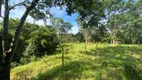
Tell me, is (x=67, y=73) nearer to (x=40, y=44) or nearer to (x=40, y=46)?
(x=40, y=44)

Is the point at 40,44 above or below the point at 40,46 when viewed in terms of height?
above

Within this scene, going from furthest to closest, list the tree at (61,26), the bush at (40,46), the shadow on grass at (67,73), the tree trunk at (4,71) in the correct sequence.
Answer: the tree at (61,26), the bush at (40,46), the shadow on grass at (67,73), the tree trunk at (4,71)

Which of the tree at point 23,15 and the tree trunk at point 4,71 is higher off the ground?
the tree at point 23,15

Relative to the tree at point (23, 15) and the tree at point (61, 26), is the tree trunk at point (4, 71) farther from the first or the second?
the tree at point (61, 26)

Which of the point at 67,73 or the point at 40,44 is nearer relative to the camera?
the point at 67,73

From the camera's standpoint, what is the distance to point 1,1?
666cm

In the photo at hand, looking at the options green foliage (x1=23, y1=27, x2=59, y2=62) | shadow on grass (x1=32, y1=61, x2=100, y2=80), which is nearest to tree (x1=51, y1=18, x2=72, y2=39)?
green foliage (x1=23, y1=27, x2=59, y2=62)

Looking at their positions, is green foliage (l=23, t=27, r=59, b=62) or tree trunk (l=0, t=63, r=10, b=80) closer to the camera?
tree trunk (l=0, t=63, r=10, b=80)

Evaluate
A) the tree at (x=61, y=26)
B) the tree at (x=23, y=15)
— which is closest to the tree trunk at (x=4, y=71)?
the tree at (x=23, y=15)

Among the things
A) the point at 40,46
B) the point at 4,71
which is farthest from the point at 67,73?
the point at 40,46

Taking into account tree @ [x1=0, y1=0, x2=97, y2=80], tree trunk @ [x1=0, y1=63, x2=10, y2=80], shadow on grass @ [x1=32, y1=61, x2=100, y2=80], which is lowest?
shadow on grass @ [x1=32, y1=61, x2=100, y2=80]

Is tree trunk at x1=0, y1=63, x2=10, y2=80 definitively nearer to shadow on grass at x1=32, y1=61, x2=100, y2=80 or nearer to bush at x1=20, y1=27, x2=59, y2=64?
shadow on grass at x1=32, y1=61, x2=100, y2=80

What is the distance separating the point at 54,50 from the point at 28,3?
478 inches

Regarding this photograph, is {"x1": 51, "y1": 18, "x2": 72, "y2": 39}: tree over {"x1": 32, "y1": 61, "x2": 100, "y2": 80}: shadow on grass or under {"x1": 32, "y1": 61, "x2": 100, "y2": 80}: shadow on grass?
over
